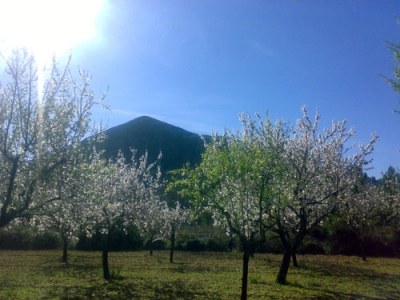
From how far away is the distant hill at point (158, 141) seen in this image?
122m

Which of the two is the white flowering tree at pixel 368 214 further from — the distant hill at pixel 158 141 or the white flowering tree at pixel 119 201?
the distant hill at pixel 158 141

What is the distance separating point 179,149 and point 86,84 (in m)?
115

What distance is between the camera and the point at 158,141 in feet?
438

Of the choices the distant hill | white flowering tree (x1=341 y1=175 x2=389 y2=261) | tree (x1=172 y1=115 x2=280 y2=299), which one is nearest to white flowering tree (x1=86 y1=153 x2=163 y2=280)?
tree (x1=172 y1=115 x2=280 y2=299)

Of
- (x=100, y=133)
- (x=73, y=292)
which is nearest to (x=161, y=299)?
(x=73, y=292)

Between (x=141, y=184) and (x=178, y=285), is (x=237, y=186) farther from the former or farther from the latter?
(x=141, y=184)

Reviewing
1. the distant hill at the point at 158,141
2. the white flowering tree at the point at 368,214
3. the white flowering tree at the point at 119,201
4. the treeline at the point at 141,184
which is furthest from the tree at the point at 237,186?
the distant hill at the point at 158,141

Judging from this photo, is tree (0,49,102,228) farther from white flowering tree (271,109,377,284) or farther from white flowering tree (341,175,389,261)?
white flowering tree (341,175,389,261)

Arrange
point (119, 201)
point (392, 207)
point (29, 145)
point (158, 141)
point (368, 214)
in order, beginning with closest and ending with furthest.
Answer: point (29, 145) → point (119, 201) → point (368, 214) → point (392, 207) → point (158, 141)

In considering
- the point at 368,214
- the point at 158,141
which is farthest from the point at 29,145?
the point at 158,141

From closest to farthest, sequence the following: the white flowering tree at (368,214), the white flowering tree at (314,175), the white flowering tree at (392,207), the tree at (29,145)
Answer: the tree at (29,145) → the white flowering tree at (314,175) → the white flowering tree at (368,214) → the white flowering tree at (392,207)

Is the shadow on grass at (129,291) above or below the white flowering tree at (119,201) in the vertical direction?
below

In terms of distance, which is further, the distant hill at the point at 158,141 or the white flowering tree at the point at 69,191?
the distant hill at the point at 158,141

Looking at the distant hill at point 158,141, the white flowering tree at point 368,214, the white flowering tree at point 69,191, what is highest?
the distant hill at point 158,141
